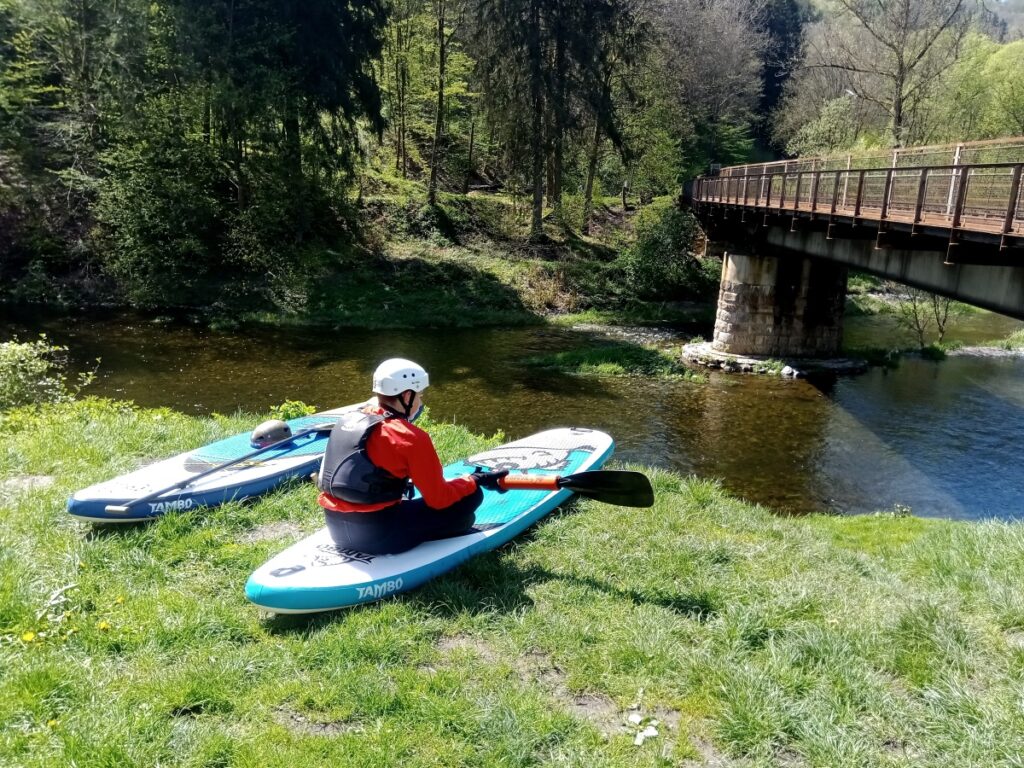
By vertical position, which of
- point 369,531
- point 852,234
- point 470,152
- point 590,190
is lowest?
point 369,531

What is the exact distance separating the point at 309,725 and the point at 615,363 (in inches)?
633

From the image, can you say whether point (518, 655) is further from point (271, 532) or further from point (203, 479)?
point (203, 479)

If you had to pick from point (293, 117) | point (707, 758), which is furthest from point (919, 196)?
point (293, 117)

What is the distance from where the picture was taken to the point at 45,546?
4.89 meters

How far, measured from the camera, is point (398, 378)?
4.36 meters

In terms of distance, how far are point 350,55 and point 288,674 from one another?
82.2 feet

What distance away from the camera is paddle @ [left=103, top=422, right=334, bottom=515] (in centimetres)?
523

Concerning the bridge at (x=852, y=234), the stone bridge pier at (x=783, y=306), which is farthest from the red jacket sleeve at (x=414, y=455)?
the stone bridge pier at (x=783, y=306)

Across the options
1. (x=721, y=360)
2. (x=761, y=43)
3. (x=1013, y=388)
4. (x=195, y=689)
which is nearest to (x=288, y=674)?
(x=195, y=689)

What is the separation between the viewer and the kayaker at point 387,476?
4285 millimetres

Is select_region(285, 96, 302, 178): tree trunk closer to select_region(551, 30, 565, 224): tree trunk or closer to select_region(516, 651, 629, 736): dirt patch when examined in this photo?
select_region(551, 30, 565, 224): tree trunk

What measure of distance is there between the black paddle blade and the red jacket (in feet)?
3.84

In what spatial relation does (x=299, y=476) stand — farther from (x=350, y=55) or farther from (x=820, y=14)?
(x=820, y=14)

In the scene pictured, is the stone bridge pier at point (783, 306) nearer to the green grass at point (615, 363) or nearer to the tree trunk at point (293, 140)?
the green grass at point (615, 363)
